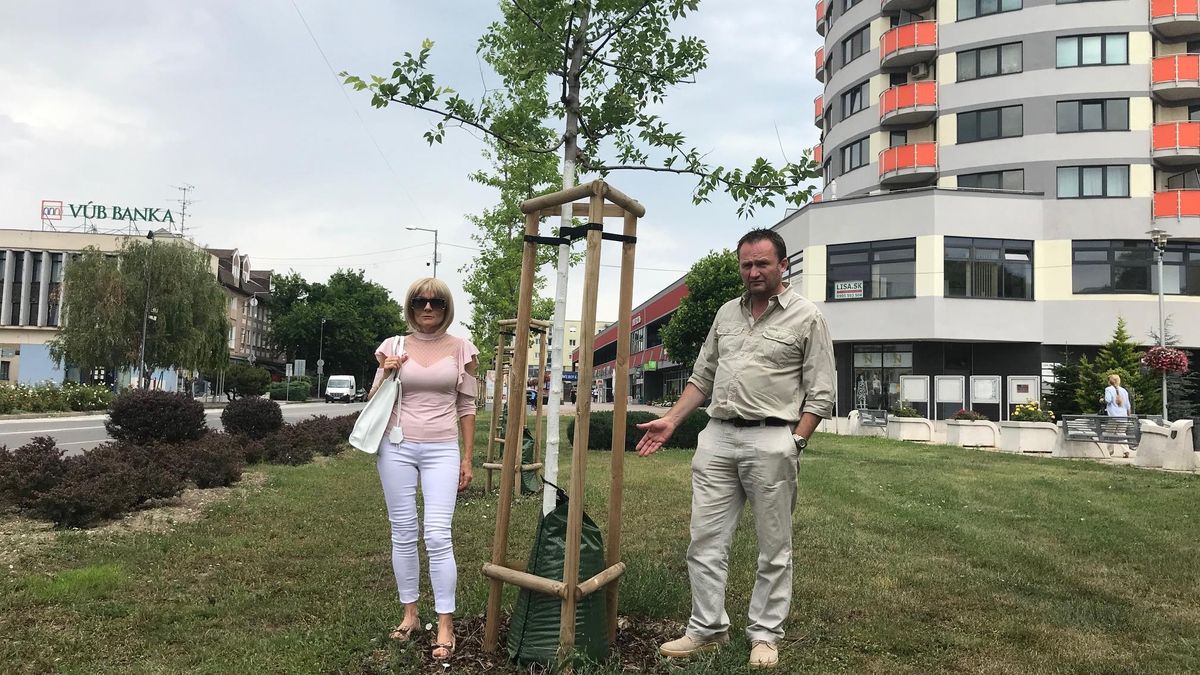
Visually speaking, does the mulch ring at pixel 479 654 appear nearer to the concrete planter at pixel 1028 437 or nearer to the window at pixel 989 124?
the concrete planter at pixel 1028 437

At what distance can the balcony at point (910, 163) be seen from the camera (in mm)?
32469

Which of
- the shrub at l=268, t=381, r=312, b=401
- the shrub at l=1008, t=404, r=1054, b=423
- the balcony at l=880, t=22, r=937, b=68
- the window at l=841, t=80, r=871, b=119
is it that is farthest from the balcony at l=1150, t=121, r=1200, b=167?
the shrub at l=268, t=381, r=312, b=401

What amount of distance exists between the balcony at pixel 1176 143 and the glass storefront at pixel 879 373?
37.7 feet

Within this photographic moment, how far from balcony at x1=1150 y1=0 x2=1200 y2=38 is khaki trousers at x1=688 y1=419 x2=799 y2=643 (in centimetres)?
3441

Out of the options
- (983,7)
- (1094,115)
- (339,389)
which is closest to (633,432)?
(1094,115)

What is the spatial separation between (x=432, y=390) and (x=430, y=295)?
0.48 m

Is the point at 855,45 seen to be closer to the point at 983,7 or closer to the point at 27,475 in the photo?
the point at 983,7

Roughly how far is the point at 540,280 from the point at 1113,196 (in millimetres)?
22006

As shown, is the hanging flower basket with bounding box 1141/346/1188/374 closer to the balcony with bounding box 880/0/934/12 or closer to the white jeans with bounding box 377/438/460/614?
the balcony with bounding box 880/0/934/12

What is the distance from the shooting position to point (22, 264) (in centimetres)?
5981

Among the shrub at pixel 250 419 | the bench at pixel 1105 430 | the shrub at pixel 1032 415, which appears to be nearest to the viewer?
the shrub at pixel 250 419

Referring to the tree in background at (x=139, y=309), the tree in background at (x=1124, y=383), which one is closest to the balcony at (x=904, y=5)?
the tree in background at (x=1124, y=383)

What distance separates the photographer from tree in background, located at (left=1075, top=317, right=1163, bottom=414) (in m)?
24.2

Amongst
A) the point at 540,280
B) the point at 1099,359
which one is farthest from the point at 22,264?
the point at 1099,359
